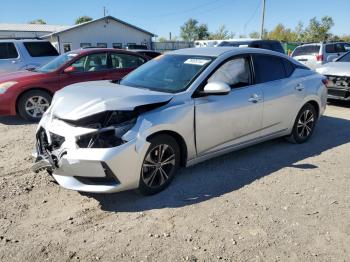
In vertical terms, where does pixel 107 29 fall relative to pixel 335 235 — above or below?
above

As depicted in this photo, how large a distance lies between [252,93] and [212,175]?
1.27 meters

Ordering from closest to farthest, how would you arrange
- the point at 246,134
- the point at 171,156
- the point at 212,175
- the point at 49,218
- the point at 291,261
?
the point at 291,261 < the point at 49,218 < the point at 171,156 < the point at 212,175 < the point at 246,134

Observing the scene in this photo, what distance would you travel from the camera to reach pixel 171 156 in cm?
418

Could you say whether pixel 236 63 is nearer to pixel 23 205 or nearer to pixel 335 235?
pixel 335 235

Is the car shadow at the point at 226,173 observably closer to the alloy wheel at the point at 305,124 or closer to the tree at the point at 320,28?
the alloy wheel at the point at 305,124

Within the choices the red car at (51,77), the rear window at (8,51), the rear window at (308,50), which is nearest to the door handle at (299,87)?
the red car at (51,77)

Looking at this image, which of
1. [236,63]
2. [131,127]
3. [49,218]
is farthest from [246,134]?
[49,218]

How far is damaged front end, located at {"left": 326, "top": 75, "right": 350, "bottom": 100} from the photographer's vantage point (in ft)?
29.0

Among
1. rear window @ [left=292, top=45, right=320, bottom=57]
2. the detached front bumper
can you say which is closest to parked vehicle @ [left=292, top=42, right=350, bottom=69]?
rear window @ [left=292, top=45, right=320, bottom=57]

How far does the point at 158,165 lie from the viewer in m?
4.06

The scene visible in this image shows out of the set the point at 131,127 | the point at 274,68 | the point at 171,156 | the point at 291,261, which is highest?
the point at 274,68

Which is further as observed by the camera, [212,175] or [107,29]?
[107,29]

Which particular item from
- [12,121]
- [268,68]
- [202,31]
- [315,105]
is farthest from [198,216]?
[202,31]

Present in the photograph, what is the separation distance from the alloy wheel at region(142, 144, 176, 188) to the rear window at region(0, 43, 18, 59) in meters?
9.35
